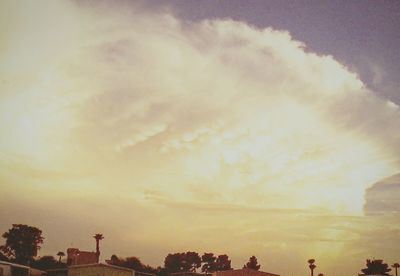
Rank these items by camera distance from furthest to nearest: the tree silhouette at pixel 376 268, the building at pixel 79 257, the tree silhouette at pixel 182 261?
the tree silhouette at pixel 182 261, the tree silhouette at pixel 376 268, the building at pixel 79 257

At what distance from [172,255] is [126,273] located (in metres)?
70.2

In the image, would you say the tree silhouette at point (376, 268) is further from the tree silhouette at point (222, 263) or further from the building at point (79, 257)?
the building at point (79, 257)

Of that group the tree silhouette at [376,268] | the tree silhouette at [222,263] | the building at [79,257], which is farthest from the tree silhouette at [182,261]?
the tree silhouette at [376,268]

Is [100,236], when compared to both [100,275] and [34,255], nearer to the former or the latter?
[34,255]

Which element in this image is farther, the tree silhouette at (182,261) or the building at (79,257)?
the tree silhouette at (182,261)

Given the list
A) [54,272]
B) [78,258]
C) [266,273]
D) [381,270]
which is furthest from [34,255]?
[381,270]

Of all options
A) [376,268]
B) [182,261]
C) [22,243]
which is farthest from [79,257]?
[376,268]

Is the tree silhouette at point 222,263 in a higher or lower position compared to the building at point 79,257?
lower

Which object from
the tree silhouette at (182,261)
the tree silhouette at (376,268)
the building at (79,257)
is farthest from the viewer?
the tree silhouette at (182,261)

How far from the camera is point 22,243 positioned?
84.8 meters

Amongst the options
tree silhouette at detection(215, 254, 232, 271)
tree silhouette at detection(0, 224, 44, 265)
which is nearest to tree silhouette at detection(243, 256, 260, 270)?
tree silhouette at detection(215, 254, 232, 271)

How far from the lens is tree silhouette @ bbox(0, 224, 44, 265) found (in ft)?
274

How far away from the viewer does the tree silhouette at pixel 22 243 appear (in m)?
83.4

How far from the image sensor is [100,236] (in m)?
103
